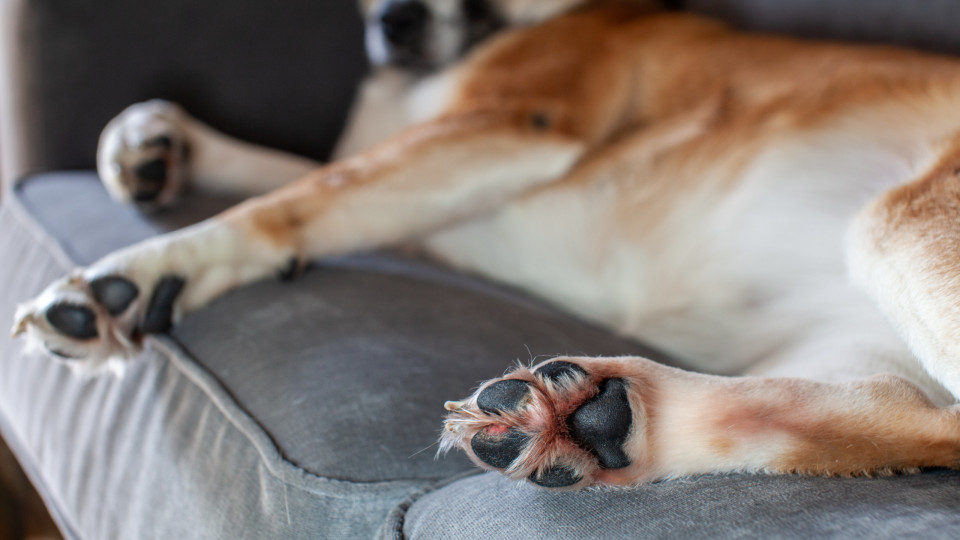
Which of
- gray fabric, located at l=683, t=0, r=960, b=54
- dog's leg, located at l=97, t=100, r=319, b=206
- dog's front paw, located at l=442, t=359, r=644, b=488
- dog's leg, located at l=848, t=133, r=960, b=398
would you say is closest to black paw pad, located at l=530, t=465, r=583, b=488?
dog's front paw, located at l=442, t=359, r=644, b=488

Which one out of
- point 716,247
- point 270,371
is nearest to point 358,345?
point 270,371

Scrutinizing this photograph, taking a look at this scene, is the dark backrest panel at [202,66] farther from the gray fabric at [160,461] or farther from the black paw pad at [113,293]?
the black paw pad at [113,293]

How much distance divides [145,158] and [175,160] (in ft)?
0.28

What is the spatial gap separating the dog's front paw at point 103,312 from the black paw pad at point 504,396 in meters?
0.59

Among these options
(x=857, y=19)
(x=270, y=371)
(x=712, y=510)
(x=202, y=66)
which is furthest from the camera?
(x=202, y=66)

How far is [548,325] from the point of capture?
1.17m

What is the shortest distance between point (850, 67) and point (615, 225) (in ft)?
1.62

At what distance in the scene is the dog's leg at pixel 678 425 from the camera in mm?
636

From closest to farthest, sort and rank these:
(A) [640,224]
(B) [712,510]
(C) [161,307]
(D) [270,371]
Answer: (B) [712,510] < (D) [270,371] < (C) [161,307] < (A) [640,224]

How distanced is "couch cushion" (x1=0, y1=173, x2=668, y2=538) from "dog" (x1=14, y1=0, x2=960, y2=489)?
10 cm

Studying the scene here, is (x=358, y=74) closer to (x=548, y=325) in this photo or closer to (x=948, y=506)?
(x=548, y=325)

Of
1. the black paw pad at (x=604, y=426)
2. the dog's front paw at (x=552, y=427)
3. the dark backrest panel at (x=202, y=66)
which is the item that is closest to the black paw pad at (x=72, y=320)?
the dog's front paw at (x=552, y=427)

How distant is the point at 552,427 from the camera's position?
0.63 m

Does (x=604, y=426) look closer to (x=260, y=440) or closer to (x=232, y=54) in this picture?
(x=260, y=440)
